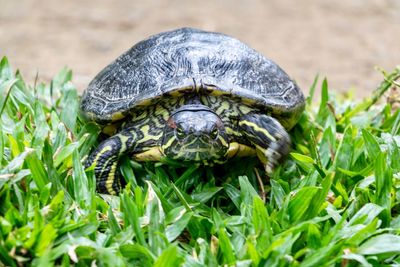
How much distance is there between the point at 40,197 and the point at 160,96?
0.66 metres

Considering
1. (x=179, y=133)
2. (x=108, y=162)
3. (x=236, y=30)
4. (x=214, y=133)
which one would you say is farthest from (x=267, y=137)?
(x=236, y=30)

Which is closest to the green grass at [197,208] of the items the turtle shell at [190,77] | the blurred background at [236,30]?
the turtle shell at [190,77]

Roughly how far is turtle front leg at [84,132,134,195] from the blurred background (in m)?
3.06

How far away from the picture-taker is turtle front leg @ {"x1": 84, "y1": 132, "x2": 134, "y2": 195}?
270 centimetres

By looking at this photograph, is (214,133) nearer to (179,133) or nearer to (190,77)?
(179,133)

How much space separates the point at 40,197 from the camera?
2.30m

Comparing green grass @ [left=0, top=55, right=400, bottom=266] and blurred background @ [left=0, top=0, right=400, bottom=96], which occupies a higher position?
blurred background @ [left=0, top=0, right=400, bottom=96]

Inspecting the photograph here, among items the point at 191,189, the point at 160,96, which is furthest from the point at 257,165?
the point at 160,96

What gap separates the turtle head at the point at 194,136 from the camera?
8.25 feet

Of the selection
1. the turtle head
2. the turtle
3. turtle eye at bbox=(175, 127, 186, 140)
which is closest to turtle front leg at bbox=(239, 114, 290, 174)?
the turtle

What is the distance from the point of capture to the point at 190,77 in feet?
8.89

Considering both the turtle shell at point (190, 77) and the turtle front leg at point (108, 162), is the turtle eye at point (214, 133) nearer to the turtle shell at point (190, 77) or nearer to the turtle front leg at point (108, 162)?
the turtle shell at point (190, 77)

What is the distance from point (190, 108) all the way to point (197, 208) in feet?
1.34

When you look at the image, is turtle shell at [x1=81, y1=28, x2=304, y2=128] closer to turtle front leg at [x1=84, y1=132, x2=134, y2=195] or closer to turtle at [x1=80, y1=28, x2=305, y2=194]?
turtle at [x1=80, y1=28, x2=305, y2=194]
